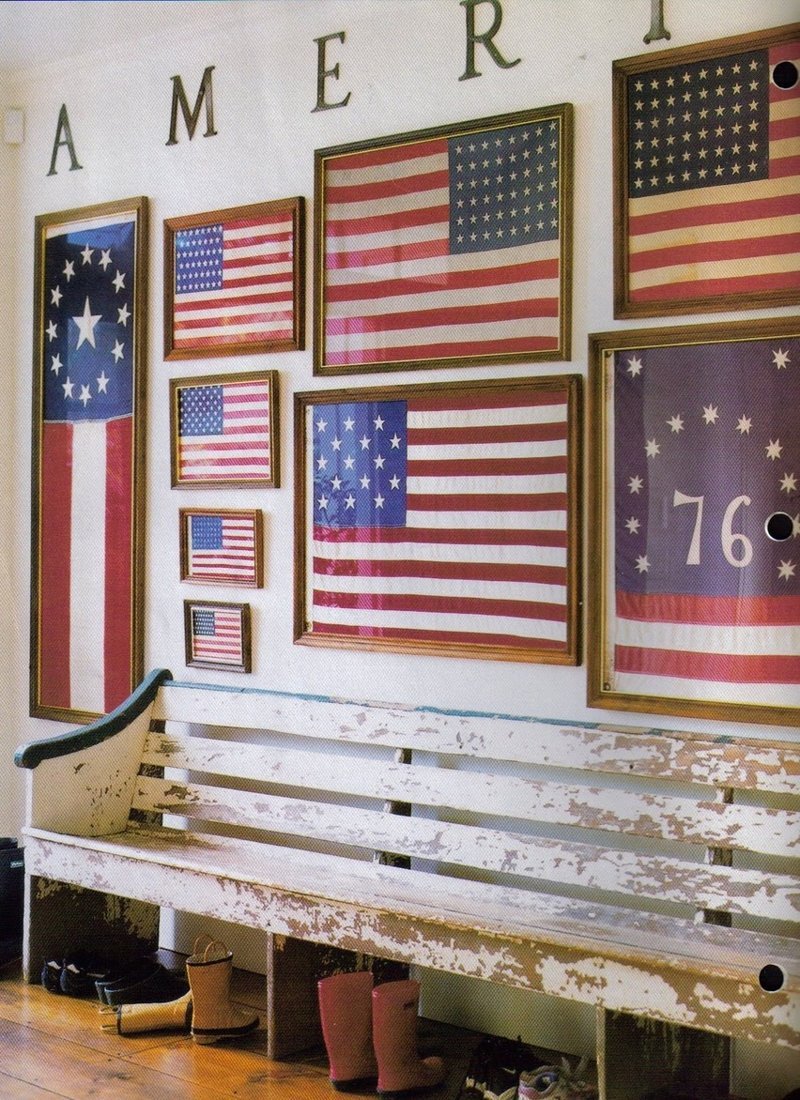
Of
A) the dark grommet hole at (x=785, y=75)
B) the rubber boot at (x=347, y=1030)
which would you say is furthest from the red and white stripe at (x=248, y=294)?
the rubber boot at (x=347, y=1030)

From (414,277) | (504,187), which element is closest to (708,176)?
(504,187)

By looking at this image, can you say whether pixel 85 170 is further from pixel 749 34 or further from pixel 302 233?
pixel 749 34

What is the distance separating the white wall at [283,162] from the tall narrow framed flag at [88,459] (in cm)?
6

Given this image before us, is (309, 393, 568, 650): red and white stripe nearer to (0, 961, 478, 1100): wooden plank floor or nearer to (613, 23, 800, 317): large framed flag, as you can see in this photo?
(613, 23, 800, 317): large framed flag

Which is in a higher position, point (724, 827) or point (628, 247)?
point (628, 247)

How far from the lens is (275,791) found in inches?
170

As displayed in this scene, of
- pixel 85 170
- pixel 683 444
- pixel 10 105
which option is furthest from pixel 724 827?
pixel 10 105

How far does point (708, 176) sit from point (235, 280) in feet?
5.35

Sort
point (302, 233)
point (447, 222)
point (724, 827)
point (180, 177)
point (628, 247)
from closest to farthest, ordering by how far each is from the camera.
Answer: point (724, 827), point (628, 247), point (447, 222), point (302, 233), point (180, 177)

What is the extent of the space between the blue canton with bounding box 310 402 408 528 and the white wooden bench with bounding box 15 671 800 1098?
22.4 inches

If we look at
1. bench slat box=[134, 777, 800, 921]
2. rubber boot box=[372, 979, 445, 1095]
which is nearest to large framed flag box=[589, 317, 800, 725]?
bench slat box=[134, 777, 800, 921]

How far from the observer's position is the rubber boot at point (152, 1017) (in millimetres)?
3760

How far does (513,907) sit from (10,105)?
3494mm

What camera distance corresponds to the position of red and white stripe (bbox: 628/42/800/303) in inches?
132
